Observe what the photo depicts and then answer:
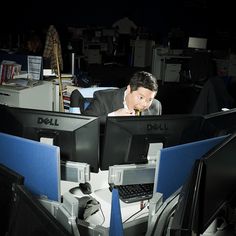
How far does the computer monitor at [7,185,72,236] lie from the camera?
0.88 meters

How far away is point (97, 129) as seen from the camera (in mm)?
1624

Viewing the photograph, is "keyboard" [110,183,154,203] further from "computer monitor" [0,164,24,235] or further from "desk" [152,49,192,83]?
"desk" [152,49,192,83]

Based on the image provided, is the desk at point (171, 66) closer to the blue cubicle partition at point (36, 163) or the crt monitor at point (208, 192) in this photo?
the crt monitor at point (208, 192)

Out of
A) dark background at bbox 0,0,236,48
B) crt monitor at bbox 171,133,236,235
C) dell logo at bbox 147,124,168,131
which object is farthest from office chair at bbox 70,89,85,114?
dark background at bbox 0,0,236,48

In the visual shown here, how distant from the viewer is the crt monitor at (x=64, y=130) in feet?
5.31

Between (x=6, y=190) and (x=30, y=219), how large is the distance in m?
0.19

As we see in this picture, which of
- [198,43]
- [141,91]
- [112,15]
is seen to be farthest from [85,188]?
[112,15]

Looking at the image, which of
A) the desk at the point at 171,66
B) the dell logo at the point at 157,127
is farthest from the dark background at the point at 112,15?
the dell logo at the point at 157,127

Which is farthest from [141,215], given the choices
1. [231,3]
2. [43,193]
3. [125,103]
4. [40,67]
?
[231,3]

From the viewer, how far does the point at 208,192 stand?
1336 millimetres

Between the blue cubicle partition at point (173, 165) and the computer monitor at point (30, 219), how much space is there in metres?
0.54

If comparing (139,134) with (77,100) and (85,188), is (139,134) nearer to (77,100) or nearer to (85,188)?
(85,188)

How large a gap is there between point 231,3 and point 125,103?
6.38 meters

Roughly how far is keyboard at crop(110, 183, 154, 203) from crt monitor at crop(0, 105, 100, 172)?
0.19 m
